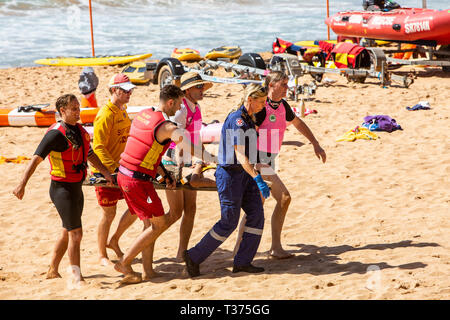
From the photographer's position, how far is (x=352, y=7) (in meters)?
45.3

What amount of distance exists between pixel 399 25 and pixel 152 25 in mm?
24719

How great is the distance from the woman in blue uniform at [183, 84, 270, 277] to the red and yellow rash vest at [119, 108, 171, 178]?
0.57 metres

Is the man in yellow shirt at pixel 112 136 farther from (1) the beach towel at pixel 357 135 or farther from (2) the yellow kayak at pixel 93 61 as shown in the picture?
(2) the yellow kayak at pixel 93 61

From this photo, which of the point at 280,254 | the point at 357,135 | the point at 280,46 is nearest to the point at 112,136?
the point at 280,254

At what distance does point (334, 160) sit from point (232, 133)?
485cm

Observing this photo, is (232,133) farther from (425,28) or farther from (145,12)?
(145,12)

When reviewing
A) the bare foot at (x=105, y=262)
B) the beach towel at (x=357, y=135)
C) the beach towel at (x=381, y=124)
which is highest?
the beach towel at (x=381, y=124)

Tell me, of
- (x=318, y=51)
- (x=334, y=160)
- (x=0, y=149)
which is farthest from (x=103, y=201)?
(x=318, y=51)

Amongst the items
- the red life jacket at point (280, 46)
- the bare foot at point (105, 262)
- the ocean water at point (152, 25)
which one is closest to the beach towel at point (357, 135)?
the bare foot at point (105, 262)

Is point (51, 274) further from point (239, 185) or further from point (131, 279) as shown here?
point (239, 185)

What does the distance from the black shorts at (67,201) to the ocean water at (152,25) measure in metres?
23.1

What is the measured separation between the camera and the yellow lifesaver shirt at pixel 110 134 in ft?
20.1

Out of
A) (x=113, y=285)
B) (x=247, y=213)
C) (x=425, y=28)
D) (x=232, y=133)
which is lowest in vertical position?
(x=113, y=285)

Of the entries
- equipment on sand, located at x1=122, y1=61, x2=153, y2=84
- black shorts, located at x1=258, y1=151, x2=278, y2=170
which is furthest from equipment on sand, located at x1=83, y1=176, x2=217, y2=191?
equipment on sand, located at x1=122, y1=61, x2=153, y2=84
